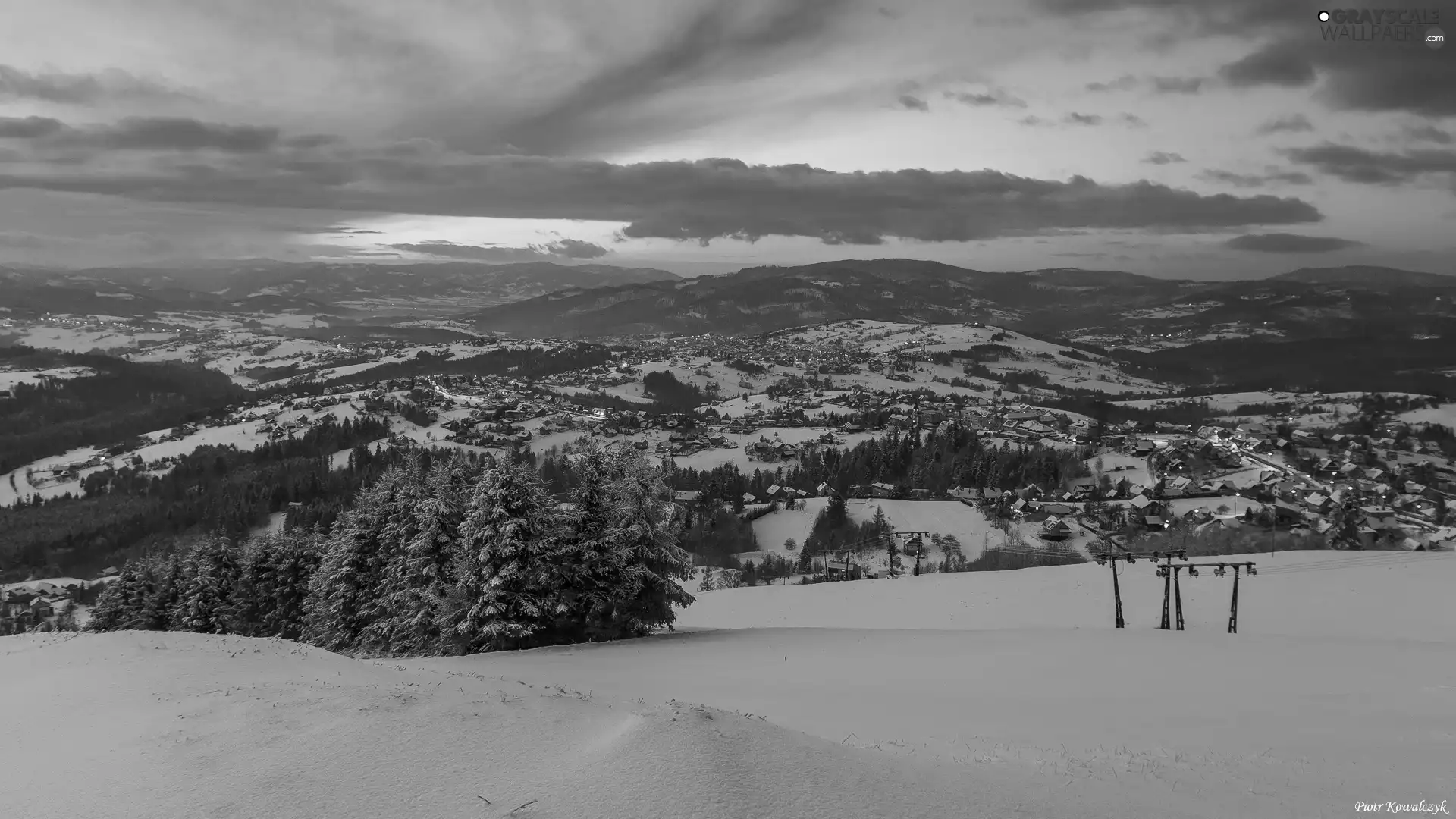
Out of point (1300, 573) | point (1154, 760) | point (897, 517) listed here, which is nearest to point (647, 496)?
point (1154, 760)

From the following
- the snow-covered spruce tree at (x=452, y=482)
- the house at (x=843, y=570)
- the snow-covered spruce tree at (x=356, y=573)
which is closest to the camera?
the snow-covered spruce tree at (x=452, y=482)

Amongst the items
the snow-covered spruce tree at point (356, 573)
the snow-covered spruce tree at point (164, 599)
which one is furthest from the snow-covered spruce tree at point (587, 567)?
the snow-covered spruce tree at point (164, 599)

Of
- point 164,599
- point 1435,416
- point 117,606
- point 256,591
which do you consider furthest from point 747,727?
point 1435,416

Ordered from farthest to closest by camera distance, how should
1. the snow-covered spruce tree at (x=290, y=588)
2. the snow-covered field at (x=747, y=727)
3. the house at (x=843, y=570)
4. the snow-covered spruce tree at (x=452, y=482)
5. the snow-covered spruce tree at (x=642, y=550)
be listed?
the house at (x=843, y=570) → the snow-covered spruce tree at (x=290, y=588) → the snow-covered spruce tree at (x=452, y=482) → the snow-covered spruce tree at (x=642, y=550) → the snow-covered field at (x=747, y=727)

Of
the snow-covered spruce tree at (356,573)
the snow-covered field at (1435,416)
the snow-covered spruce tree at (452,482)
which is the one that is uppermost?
the snow-covered spruce tree at (452,482)

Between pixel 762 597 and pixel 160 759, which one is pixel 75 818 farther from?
pixel 762 597

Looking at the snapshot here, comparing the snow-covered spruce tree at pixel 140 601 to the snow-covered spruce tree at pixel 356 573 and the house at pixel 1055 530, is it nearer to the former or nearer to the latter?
the snow-covered spruce tree at pixel 356 573
